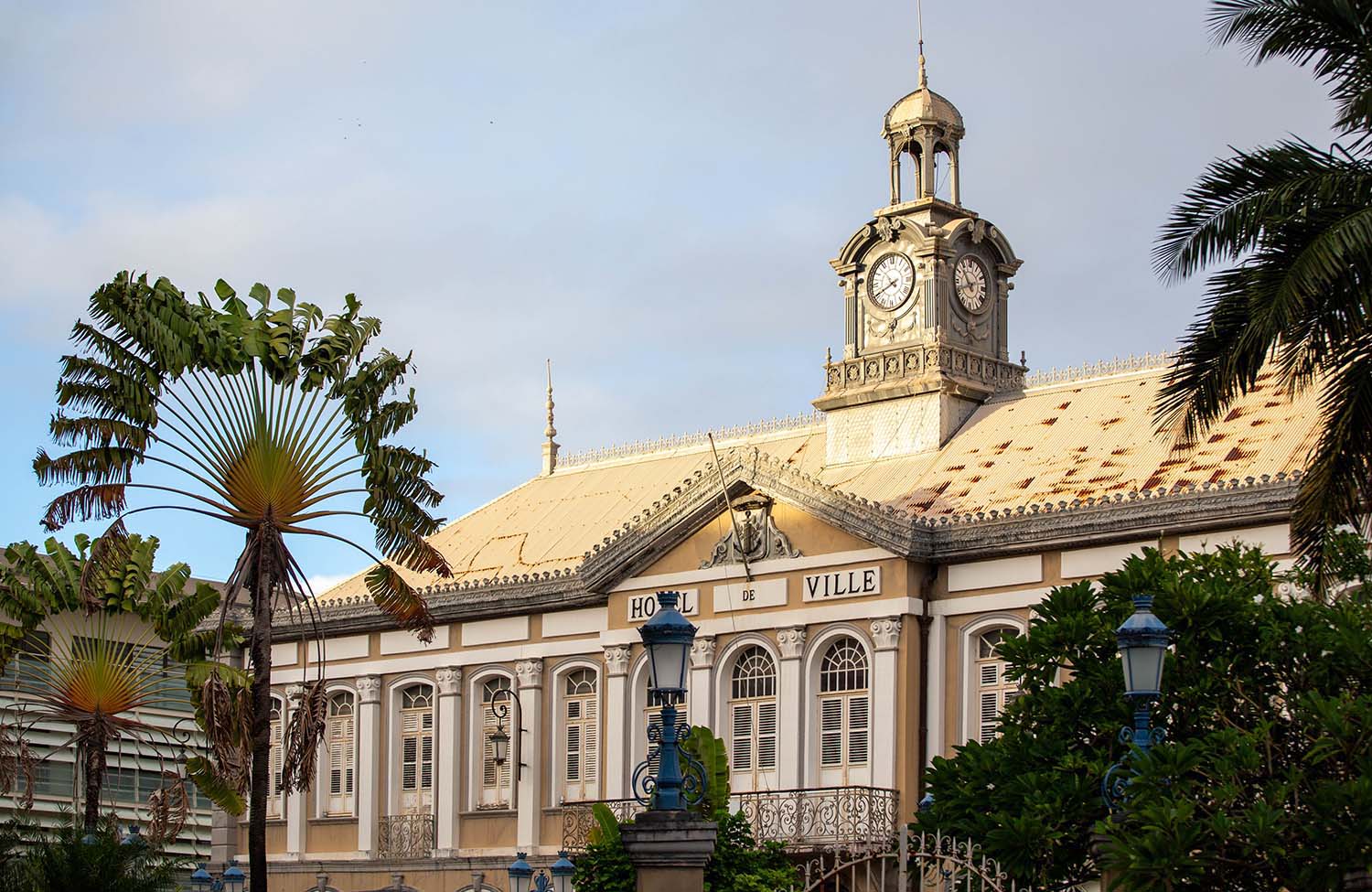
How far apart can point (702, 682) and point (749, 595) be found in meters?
1.72

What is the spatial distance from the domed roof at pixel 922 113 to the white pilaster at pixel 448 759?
12412 mm

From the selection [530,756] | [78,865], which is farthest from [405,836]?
[78,865]

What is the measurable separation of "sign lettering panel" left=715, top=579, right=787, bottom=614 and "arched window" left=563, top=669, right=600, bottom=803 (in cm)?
368

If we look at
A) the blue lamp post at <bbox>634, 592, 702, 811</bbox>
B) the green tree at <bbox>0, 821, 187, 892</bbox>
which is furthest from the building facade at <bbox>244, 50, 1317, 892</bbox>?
the blue lamp post at <bbox>634, 592, 702, 811</bbox>

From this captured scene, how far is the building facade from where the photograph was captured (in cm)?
3441

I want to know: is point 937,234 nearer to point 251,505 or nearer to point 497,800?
point 497,800

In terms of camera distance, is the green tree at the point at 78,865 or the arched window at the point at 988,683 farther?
the arched window at the point at 988,683

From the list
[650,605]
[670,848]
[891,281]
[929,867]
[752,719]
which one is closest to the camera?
[670,848]

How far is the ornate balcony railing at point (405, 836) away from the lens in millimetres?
41812

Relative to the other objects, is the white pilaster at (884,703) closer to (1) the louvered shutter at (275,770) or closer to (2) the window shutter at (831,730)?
(2) the window shutter at (831,730)

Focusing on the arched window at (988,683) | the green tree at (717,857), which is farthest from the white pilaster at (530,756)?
the arched window at (988,683)

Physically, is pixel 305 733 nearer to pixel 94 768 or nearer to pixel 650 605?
pixel 94 768

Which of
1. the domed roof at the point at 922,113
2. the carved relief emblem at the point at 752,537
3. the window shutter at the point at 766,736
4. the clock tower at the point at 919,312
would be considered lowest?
the window shutter at the point at 766,736

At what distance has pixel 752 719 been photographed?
3712 cm
